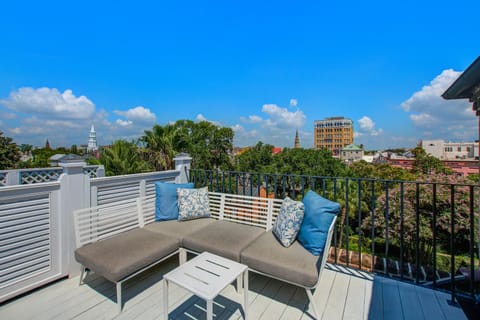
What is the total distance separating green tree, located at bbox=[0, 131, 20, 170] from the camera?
815 cm

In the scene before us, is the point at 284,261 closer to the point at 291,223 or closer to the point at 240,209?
the point at 291,223

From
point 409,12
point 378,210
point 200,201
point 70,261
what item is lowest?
point 378,210

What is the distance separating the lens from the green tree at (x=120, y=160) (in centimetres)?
664

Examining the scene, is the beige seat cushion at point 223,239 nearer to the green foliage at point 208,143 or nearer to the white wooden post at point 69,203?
the white wooden post at point 69,203

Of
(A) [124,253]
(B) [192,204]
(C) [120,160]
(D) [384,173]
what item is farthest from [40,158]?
(D) [384,173]

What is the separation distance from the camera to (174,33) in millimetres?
7129

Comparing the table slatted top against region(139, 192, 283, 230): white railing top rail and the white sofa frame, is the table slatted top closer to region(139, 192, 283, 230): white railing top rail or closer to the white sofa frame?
the white sofa frame

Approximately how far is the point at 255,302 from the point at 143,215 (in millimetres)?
1706

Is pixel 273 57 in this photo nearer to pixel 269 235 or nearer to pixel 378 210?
pixel 378 210

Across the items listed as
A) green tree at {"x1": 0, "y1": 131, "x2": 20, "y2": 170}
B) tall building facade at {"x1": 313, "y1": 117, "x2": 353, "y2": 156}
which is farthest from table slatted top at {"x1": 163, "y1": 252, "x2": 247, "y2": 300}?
tall building facade at {"x1": 313, "y1": 117, "x2": 353, "y2": 156}

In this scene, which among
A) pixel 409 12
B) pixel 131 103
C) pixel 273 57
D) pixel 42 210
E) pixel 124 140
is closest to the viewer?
pixel 42 210

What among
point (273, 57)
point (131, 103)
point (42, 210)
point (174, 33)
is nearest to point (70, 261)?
point (42, 210)

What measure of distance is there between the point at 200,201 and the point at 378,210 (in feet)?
35.6

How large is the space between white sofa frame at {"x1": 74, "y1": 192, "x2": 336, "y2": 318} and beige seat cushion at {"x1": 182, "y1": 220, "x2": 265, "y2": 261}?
182mm
